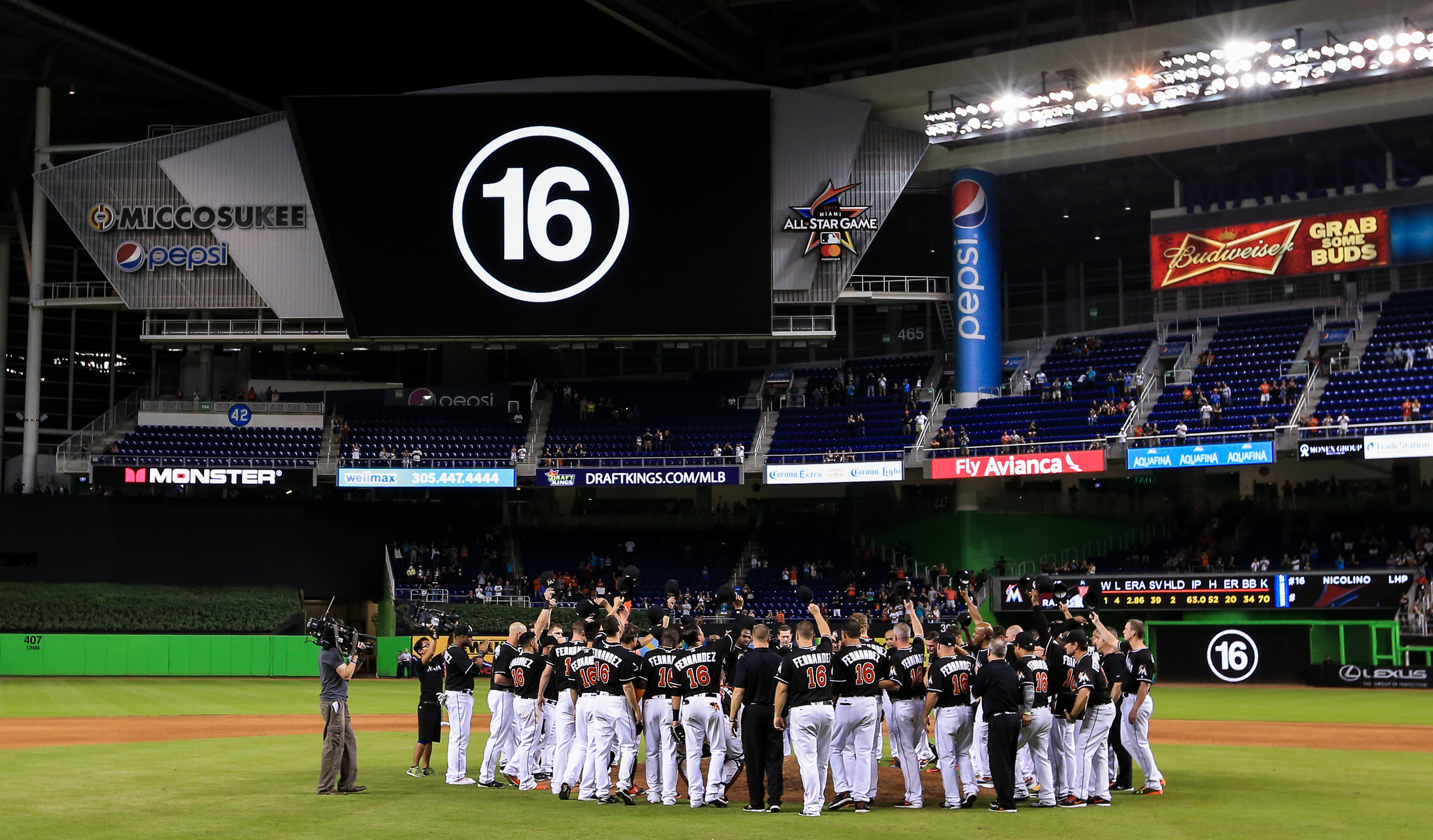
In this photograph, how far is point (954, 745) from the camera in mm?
A: 15148

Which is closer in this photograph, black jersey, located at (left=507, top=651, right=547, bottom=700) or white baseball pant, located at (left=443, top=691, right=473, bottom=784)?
black jersey, located at (left=507, top=651, right=547, bottom=700)

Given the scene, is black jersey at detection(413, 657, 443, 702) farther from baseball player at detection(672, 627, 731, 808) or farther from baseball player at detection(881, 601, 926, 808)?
baseball player at detection(881, 601, 926, 808)

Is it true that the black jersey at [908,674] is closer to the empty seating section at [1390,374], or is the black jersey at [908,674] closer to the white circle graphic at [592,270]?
the empty seating section at [1390,374]

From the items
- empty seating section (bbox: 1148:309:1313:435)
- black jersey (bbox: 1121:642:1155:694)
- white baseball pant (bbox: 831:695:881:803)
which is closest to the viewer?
white baseball pant (bbox: 831:695:881:803)

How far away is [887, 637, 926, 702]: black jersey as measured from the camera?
15.5 meters

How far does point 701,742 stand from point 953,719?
2.91m

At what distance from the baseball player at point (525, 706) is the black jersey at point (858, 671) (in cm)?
388

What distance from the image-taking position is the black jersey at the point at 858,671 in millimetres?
14633

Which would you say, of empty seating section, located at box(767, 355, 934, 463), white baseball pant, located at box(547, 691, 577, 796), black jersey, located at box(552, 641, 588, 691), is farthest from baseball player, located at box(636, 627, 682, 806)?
empty seating section, located at box(767, 355, 934, 463)

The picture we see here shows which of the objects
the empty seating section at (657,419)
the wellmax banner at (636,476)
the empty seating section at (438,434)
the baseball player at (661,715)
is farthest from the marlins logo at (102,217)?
the baseball player at (661,715)

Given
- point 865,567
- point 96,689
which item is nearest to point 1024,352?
point 865,567

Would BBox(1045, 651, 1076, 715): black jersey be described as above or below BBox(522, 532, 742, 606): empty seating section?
below

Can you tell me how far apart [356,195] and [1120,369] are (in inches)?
1129

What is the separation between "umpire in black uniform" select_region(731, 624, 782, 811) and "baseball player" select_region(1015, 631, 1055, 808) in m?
2.85
